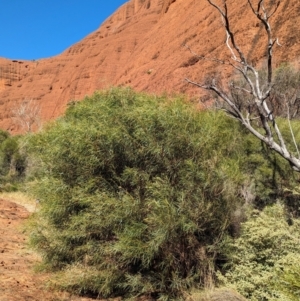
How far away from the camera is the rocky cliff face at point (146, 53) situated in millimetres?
32531

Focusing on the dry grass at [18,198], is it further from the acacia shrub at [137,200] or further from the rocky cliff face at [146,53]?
the acacia shrub at [137,200]

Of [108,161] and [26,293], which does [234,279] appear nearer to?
[108,161]

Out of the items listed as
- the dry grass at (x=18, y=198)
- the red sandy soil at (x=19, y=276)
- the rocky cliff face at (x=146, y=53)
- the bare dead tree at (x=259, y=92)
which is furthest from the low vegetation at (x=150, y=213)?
the dry grass at (x=18, y=198)

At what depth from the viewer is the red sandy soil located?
277 inches

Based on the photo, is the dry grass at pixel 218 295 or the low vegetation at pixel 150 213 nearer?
the dry grass at pixel 218 295

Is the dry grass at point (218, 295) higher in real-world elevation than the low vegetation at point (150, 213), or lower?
lower

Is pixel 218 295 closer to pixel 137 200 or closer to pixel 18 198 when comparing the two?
pixel 137 200

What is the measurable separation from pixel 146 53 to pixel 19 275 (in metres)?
45.0

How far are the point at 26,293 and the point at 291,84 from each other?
19321 mm

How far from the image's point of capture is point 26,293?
23.4ft

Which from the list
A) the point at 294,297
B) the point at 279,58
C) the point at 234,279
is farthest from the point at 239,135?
the point at 279,58

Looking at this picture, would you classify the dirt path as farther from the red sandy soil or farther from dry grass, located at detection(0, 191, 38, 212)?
dry grass, located at detection(0, 191, 38, 212)

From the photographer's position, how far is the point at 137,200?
7.20 m

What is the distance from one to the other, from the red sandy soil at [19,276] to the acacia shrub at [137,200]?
357mm
